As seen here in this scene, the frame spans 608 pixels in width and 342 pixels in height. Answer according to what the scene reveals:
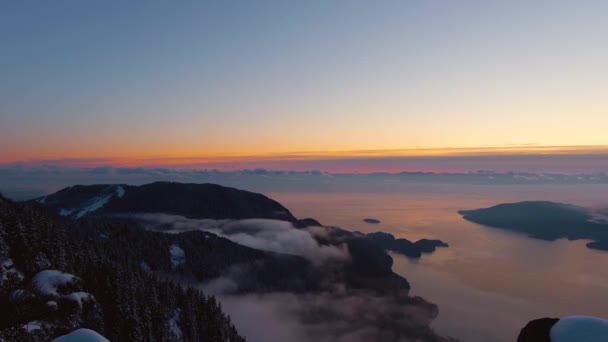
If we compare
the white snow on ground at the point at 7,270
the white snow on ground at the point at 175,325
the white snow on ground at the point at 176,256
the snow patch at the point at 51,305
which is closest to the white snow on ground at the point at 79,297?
the snow patch at the point at 51,305

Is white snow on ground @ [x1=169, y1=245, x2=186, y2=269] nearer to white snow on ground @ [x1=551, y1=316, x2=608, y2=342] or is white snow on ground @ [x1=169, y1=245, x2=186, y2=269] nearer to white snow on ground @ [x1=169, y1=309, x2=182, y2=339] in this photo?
white snow on ground @ [x1=169, y1=309, x2=182, y2=339]

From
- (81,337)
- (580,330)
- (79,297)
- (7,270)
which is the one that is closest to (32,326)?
(79,297)

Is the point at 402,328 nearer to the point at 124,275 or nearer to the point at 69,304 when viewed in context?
the point at 124,275

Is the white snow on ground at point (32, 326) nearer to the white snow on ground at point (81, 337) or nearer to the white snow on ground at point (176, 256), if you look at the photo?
the white snow on ground at point (81, 337)

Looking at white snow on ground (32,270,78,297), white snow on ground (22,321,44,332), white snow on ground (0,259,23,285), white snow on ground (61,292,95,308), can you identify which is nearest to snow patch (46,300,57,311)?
white snow on ground (22,321,44,332)

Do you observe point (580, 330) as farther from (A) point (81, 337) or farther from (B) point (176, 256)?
(B) point (176, 256)
